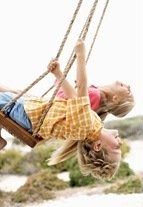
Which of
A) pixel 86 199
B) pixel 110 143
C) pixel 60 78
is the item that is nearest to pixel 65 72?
pixel 60 78

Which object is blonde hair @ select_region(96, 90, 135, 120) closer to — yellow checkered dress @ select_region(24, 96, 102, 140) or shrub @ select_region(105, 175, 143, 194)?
yellow checkered dress @ select_region(24, 96, 102, 140)

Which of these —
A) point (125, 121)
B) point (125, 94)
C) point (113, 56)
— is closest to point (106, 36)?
point (113, 56)

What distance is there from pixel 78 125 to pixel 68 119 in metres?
0.03

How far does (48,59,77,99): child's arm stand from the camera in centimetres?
139

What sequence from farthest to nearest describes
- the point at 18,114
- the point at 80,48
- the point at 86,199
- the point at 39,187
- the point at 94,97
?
the point at 39,187 → the point at 86,199 → the point at 94,97 → the point at 18,114 → the point at 80,48

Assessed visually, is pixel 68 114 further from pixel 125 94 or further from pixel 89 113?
pixel 125 94

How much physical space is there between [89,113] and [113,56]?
6.27 metres

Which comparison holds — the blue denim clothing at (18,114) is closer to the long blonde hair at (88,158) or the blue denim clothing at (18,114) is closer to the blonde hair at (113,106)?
the long blonde hair at (88,158)

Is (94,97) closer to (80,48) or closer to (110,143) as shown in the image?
(110,143)

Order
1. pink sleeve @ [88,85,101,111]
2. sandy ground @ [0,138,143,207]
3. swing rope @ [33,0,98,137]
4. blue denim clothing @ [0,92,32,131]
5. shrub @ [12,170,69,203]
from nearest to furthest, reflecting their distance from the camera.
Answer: swing rope @ [33,0,98,137] < blue denim clothing @ [0,92,32,131] < pink sleeve @ [88,85,101,111] < sandy ground @ [0,138,143,207] < shrub @ [12,170,69,203]

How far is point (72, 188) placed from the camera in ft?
15.3

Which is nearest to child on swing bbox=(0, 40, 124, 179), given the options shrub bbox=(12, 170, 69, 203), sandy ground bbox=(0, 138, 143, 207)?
sandy ground bbox=(0, 138, 143, 207)

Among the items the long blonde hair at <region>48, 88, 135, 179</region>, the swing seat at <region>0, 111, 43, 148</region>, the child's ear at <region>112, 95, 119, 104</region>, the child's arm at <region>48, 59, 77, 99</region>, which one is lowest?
the long blonde hair at <region>48, 88, 135, 179</region>

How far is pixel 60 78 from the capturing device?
4.61 ft
